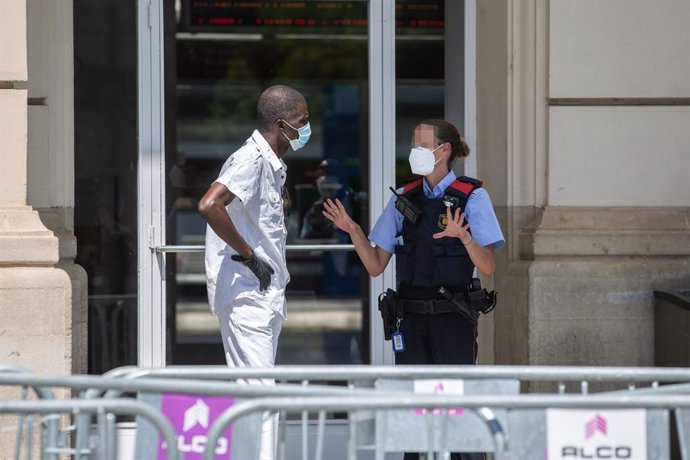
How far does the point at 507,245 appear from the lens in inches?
292

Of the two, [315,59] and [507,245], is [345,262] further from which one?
[507,245]

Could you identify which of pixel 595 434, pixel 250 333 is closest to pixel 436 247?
pixel 250 333

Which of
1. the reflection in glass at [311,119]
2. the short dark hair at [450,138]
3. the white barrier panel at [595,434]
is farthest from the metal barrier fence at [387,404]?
the reflection in glass at [311,119]

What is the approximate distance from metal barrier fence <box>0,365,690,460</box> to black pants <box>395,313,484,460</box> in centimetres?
156

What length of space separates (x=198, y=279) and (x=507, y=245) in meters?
6.72

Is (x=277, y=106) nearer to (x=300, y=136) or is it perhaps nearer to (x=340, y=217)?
(x=300, y=136)

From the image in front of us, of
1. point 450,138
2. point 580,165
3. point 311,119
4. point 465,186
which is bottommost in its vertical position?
point 465,186

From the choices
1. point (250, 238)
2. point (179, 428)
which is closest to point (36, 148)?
point (250, 238)

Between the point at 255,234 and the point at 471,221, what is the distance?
3.45 ft

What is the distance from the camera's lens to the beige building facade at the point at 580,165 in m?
7.12

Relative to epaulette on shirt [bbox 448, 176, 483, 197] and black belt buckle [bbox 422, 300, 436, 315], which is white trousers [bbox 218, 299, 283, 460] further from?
epaulette on shirt [bbox 448, 176, 483, 197]

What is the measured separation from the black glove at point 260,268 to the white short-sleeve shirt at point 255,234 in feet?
0.19

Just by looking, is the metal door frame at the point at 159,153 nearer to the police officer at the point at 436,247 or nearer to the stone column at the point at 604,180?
the stone column at the point at 604,180

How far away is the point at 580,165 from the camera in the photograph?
285 inches
